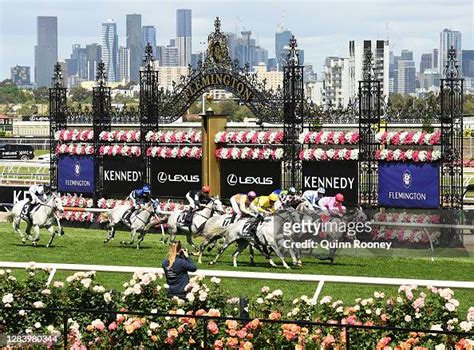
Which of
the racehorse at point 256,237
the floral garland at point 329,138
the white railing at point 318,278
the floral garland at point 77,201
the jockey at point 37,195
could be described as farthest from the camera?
the floral garland at point 77,201

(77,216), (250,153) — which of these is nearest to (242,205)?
(250,153)

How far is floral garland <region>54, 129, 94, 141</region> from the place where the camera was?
2847cm

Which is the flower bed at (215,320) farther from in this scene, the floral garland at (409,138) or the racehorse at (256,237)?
the floral garland at (409,138)

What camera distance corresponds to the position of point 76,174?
28.6m

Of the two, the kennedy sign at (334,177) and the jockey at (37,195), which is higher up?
the kennedy sign at (334,177)

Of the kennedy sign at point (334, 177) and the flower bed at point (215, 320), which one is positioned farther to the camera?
the kennedy sign at point (334, 177)

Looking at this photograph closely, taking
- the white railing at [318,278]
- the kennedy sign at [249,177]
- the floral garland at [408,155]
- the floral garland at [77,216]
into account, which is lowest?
the floral garland at [77,216]

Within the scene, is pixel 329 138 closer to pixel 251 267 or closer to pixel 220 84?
pixel 220 84

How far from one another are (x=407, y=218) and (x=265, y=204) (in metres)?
2.61

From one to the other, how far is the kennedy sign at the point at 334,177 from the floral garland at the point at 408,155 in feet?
2.03

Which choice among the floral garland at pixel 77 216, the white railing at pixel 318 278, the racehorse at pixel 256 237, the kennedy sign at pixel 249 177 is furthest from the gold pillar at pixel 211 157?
the white railing at pixel 318 278

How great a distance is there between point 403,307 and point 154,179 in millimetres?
15120

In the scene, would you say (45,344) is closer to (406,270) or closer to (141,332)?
(141,332)

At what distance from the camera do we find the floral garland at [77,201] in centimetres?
2808
